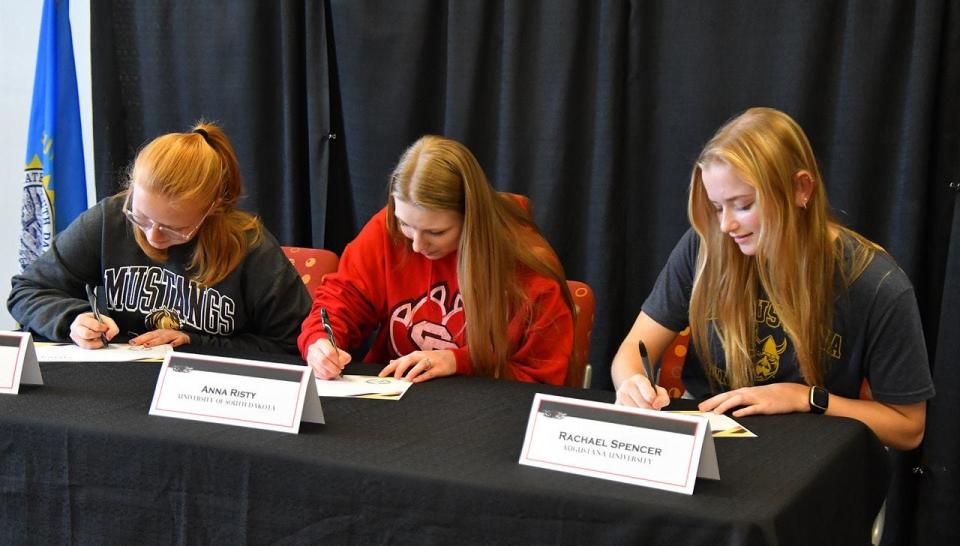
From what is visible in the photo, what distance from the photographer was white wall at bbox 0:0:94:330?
3.98 meters

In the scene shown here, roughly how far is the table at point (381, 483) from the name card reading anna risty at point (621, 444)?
0.02m

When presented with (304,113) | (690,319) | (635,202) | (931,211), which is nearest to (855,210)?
(931,211)

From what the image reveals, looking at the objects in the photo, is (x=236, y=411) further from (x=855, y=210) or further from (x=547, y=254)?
(x=855, y=210)

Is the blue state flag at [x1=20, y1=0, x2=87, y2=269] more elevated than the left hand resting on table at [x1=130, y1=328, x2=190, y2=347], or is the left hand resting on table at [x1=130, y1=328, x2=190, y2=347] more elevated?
the blue state flag at [x1=20, y1=0, x2=87, y2=269]

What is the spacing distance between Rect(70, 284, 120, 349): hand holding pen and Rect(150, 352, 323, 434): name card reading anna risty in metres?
0.48

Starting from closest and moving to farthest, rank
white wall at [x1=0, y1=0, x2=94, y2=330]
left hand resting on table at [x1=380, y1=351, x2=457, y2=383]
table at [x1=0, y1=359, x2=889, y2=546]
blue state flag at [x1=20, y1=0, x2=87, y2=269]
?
table at [x1=0, y1=359, x2=889, y2=546] < left hand resting on table at [x1=380, y1=351, x2=457, y2=383] < blue state flag at [x1=20, y1=0, x2=87, y2=269] < white wall at [x1=0, y1=0, x2=94, y2=330]

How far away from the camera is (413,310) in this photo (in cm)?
227

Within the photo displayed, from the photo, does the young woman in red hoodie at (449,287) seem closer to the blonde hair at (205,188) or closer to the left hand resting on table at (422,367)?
the left hand resting on table at (422,367)

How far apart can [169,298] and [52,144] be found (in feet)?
5.09

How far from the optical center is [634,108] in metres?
3.06

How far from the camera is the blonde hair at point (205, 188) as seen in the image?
7.27 ft

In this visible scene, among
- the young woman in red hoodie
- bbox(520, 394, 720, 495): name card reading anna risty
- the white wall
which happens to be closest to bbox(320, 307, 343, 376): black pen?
the young woman in red hoodie

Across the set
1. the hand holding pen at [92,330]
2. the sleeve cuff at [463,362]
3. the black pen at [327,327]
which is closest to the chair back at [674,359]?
the sleeve cuff at [463,362]

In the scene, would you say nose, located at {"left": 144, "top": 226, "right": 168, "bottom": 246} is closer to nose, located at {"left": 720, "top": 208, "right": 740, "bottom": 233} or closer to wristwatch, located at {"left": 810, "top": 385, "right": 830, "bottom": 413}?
nose, located at {"left": 720, "top": 208, "right": 740, "bottom": 233}
